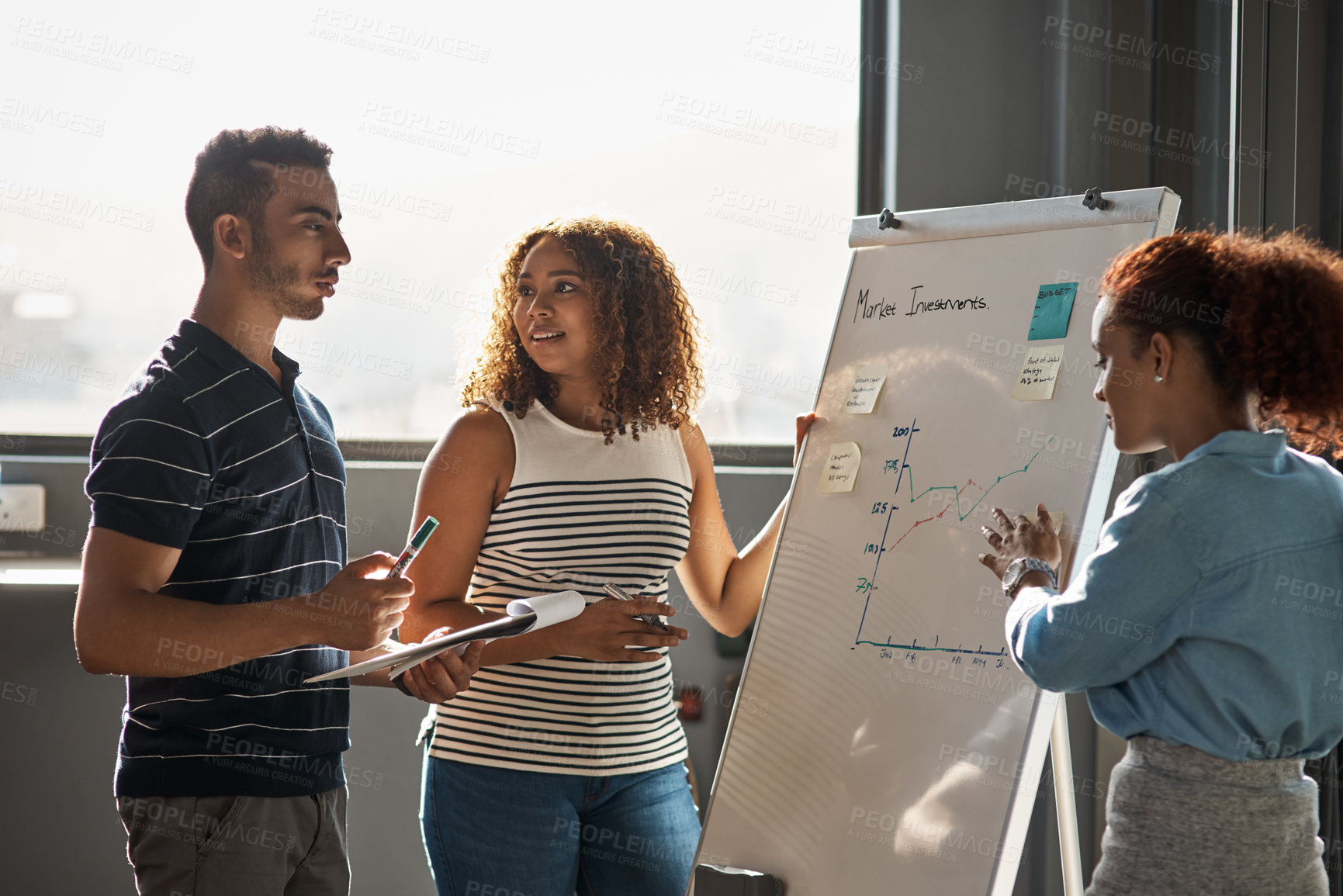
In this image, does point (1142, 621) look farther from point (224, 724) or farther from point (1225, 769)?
point (224, 724)

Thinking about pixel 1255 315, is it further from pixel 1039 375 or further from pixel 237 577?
pixel 237 577

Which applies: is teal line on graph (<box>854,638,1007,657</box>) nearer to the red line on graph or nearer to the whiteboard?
the whiteboard

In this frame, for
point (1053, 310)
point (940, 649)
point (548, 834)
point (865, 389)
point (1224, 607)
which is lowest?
point (548, 834)

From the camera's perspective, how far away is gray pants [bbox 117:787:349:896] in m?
1.31

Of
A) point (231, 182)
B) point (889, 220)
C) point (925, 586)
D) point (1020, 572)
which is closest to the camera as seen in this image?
point (1020, 572)

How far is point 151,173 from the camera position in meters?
2.64

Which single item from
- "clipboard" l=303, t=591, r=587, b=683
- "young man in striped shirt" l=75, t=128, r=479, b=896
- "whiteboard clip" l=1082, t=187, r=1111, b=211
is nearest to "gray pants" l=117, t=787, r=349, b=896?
"young man in striped shirt" l=75, t=128, r=479, b=896

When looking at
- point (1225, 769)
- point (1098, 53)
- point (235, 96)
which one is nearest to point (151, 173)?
point (235, 96)

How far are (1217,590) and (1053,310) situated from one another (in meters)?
0.62

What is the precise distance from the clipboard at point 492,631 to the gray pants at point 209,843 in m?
0.19

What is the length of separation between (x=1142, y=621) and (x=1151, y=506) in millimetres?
128

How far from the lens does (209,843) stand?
132 centimetres

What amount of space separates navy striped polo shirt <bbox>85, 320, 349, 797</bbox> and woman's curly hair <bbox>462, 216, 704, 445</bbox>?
41cm

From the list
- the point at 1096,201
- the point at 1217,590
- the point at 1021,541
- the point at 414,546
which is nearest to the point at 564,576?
the point at 414,546
